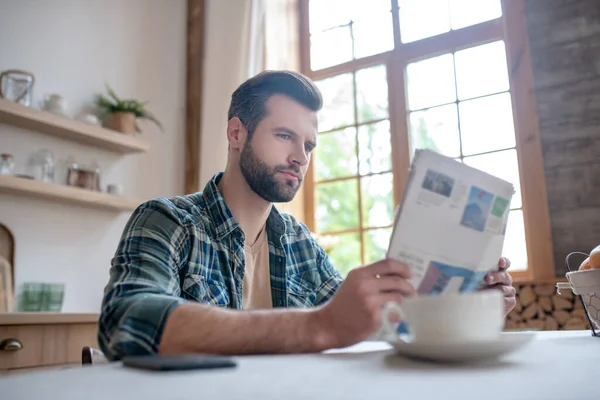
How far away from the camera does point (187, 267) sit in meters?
1.07

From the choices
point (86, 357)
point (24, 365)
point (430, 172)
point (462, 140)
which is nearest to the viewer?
point (430, 172)

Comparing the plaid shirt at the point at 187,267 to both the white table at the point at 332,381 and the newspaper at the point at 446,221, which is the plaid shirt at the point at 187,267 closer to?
the white table at the point at 332,381

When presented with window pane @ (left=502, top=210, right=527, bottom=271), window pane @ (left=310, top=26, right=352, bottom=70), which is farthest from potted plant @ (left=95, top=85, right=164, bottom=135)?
window pane @ (left=502, top=210, right=527, bottom=271)

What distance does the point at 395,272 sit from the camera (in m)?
0.66

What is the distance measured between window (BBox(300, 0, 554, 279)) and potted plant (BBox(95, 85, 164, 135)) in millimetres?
1091

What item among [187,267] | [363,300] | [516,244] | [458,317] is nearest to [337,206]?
[516,244]

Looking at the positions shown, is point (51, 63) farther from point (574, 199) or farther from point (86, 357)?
point (574, 199)

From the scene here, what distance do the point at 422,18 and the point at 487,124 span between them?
787 millimetres

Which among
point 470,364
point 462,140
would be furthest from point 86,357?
point 462,140

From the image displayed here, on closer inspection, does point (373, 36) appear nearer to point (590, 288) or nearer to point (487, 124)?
point (487, 124)

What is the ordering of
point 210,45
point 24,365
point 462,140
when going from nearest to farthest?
point 24,365, point 462,140, point 210,45

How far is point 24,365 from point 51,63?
1513 mm

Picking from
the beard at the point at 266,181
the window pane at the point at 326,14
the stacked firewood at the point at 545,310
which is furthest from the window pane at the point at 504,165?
the beard at the point at 266,181

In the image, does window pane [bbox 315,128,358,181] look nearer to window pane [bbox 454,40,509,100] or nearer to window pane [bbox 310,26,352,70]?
window pane [bbox 310,26,352,70]
